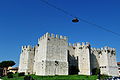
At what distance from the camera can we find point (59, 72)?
33812 mm

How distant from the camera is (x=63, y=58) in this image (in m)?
35.3

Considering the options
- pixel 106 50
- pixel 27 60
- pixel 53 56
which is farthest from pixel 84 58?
pixel 27 60

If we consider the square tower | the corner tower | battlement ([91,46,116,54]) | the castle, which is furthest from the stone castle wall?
battlement ([91,46,116,54])

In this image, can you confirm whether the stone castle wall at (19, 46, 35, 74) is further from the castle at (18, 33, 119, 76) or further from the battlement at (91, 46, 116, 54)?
the battlement at (91, 46, 116, 54)

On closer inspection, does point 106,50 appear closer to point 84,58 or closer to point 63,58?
point 84,58

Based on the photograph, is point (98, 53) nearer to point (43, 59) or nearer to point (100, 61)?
point (100, 61)

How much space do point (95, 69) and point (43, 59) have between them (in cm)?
1518

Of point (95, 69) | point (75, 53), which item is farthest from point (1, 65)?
point (95, 69)

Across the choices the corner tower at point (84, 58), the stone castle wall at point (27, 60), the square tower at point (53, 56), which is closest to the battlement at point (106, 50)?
the corner tower at point (84, 58)

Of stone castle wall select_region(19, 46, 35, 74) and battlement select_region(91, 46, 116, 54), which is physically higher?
battlement select_region(91, 46, 116, 54)

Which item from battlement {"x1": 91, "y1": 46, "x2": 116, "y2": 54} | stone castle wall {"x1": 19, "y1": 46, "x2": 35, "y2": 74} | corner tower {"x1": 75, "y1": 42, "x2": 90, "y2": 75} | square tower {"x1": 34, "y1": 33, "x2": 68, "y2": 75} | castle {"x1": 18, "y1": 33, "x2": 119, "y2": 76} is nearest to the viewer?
square tower {"x1": 34, "y1": 33, "x2": 68, "y2": 75}

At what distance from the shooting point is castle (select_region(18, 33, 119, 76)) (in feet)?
111

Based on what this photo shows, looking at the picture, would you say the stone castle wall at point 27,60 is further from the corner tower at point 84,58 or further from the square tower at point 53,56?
the corner tower at point 84,58

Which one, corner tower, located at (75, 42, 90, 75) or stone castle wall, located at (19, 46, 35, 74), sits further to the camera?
stone castle wall, located at (19, 46, 35, 74)
